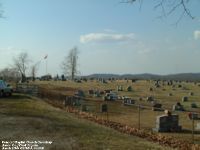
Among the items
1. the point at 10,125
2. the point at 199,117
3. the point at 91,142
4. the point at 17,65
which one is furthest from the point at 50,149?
the point at 17,65

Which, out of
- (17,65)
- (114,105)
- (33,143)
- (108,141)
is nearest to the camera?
(33,143)

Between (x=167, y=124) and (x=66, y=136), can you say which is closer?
(x=66, y=136)

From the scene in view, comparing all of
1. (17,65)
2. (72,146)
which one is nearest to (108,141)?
(72,146)

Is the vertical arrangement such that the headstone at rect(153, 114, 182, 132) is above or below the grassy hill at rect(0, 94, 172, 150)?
→ below

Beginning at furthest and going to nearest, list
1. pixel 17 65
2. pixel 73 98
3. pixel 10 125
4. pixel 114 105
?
pixel 17 65
pixel 114 105
pixel 73 98
pixel 10 125

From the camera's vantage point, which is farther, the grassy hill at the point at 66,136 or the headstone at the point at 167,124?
the headstone at the point at 167,124

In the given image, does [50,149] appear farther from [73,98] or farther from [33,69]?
[33,69]

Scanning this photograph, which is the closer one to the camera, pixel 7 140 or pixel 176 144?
pixel 7 140

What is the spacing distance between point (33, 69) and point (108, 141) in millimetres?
120635

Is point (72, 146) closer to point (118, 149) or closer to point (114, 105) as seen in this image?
point (118, 149)

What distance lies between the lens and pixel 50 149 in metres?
12.4

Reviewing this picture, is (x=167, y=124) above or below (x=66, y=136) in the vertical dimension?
below

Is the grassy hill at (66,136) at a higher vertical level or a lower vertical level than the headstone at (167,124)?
higher

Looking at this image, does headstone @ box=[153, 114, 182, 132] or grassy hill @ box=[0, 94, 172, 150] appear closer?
grassy hill @ box=[0, 94, 172, 150]
